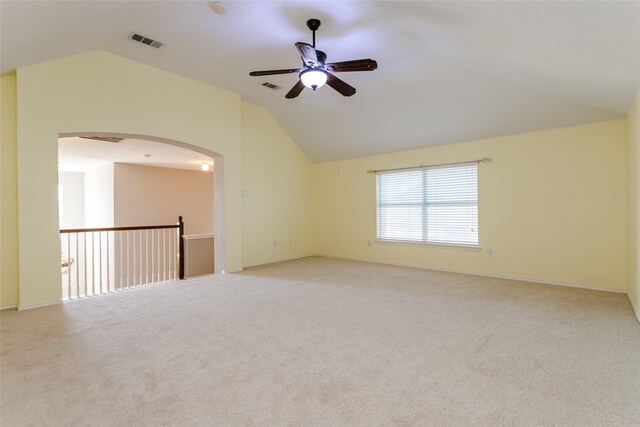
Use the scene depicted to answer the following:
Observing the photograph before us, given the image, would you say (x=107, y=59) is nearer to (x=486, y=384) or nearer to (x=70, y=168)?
(x=486, y=384)

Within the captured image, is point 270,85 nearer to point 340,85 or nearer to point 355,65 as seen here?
point 340,85

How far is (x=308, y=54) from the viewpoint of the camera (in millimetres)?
2865

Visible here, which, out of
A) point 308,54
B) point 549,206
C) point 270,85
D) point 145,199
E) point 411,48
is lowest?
point 549,206

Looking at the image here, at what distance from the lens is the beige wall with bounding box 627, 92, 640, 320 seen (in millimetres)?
3121

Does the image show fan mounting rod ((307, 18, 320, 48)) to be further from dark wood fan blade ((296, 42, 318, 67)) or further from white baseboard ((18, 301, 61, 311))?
white baseboard ((18, 301, 61, 311))

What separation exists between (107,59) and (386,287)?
16.2ft

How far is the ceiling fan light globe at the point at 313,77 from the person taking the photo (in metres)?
3.07

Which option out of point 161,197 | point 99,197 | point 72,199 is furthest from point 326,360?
point 72,199

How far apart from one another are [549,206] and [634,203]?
109cm

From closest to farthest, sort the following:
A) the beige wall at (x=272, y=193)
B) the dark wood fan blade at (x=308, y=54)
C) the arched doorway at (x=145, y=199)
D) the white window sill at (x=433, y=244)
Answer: the dark wood fan blade at (x=308, y=54)
the white window sill at (x=433, y=244)
the arched doorway at (x=145, y=199)
the beige wall at (x=272, y=193)

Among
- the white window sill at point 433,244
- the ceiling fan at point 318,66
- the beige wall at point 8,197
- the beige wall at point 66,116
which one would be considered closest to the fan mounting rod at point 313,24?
the ceiling fan at point 318,66

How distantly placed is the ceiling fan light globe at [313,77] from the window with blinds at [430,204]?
10.9ft

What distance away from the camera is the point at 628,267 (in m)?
3.88

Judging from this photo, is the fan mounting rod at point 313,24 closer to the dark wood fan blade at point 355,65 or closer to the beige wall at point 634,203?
the dark wood fan blade at point 355,65
